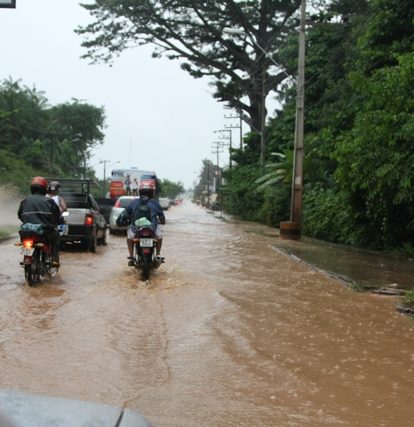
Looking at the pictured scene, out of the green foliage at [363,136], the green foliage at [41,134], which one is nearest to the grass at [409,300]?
the green foliage at [363,136]

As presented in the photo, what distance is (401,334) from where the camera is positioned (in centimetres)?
681

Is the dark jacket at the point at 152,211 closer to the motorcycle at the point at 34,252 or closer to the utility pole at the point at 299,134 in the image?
the motorcycle at the point at 34,252

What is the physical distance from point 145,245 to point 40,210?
5.89 feet

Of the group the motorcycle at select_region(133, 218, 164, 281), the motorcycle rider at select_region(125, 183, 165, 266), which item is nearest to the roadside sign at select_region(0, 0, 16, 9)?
the motorcycle rider at select_region(125, 183, 165, 266)

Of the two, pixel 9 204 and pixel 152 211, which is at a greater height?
pixel 152 211

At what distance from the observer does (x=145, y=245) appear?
387 inches

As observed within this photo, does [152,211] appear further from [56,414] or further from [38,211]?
[56,414]

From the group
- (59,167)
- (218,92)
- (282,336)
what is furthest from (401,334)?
(59,167)

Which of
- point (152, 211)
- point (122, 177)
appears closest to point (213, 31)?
point (122, 177)

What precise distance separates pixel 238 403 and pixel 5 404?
2473 millimetres

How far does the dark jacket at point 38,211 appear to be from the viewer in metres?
9.28

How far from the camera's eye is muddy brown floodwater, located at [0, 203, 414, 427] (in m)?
4.47

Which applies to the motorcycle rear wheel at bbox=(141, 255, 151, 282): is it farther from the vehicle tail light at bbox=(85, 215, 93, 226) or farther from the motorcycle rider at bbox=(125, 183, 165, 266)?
the vehicle tail light at bbox=(85, 215, 93, 226)

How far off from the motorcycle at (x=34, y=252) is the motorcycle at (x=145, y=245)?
1.47m
